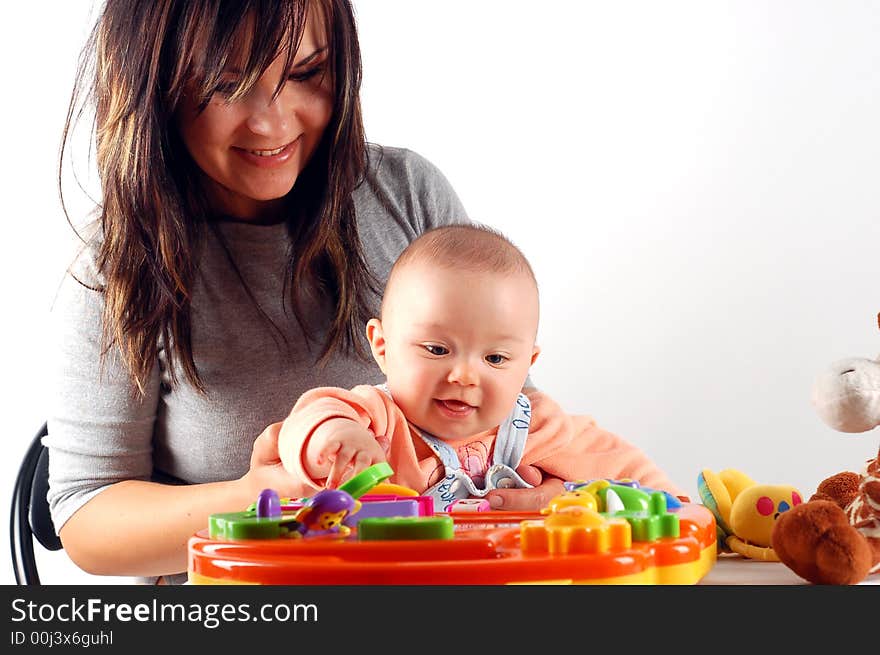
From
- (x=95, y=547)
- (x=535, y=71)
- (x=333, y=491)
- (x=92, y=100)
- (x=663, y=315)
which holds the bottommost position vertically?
(x=95, y=547)

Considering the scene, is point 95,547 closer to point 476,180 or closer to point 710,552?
point 710,552

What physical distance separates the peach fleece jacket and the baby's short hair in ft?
0.45

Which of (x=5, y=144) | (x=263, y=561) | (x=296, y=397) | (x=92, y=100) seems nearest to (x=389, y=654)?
(x=263, y=561)

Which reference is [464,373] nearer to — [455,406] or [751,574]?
[455,406]

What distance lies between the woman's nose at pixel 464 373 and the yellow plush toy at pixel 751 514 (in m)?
0.23

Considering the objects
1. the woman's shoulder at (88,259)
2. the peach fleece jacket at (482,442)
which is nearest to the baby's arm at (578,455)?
the peach fleece jacket at (482,442)

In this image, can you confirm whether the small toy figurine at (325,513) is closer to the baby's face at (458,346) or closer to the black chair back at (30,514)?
the baby's face at (458,346)

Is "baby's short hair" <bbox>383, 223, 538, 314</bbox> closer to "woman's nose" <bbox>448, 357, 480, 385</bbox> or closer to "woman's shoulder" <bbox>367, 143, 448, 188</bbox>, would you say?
"woman's nose" <bbox>448, 357, 480, 385</bbox>

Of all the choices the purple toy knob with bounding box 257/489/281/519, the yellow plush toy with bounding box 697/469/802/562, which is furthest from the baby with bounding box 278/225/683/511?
the purple toy knob with bounding box 257/489/281/519

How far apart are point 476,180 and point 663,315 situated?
1.55ft

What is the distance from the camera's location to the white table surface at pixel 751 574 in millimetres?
721

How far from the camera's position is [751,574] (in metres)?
0.76

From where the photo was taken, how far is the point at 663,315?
7.05 feet

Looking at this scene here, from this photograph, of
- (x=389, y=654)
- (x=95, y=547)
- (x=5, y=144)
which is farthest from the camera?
(x=5, y=144)
